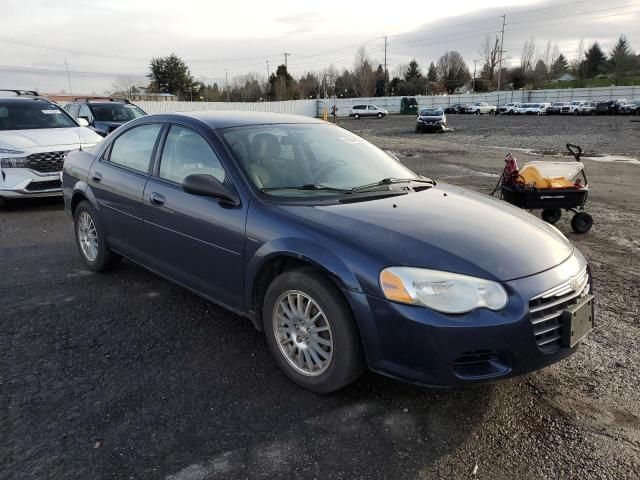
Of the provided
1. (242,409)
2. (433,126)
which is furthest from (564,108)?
(242,409)

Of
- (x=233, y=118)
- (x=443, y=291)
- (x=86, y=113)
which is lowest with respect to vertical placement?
(x=443, y=291)

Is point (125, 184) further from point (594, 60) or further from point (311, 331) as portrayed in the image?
point (594, 60)

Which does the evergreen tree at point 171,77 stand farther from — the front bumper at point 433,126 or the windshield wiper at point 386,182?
the windshield wiper at point 386,182

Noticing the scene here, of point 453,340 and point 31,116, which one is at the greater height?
point 31,116

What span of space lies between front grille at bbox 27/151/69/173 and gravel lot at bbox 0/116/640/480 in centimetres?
412

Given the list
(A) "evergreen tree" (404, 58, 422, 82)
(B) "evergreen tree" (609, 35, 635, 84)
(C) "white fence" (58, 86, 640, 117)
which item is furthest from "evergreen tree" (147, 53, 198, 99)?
(B) "evergreen tree" (609, 35, 635, 84)

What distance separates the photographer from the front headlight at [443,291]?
258cm

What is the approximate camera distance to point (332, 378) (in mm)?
2902

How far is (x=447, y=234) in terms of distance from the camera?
2.93 m

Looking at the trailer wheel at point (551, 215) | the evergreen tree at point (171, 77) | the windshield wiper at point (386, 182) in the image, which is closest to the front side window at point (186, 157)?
the windshield wiper at point (386, 182)

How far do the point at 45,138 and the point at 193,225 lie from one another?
604cm

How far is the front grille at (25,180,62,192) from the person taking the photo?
793cm

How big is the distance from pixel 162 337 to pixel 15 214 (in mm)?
5671

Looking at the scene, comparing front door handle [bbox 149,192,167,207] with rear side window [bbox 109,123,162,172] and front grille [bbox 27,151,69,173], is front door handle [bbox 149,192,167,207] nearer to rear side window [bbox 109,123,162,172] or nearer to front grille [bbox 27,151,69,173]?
rear side window [bbox 109,123,162,172]
